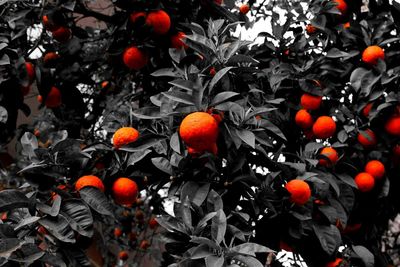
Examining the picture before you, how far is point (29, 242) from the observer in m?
1.39

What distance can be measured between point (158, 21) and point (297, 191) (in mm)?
852

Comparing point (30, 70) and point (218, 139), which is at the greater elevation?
point (218, 139)

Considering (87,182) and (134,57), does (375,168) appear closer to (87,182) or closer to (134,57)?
(134,57)

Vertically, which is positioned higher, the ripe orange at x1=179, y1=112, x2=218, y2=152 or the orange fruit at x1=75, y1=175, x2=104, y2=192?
the ripe orange at x1=179, y1=112, x2=218, y2=152

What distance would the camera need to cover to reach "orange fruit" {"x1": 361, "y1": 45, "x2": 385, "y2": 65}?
2.30m

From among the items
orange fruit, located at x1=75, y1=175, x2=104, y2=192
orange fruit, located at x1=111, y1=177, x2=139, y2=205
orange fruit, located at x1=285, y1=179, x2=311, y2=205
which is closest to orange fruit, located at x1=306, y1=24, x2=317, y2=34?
orange fruit, located at x1=285, y1=179, x2=311, y2=205

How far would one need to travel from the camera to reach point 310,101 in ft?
7.02

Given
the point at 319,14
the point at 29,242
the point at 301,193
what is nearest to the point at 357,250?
the point at 301,193

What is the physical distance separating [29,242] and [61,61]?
114cm

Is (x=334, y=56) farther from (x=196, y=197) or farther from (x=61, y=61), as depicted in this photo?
(x=61, y=61)

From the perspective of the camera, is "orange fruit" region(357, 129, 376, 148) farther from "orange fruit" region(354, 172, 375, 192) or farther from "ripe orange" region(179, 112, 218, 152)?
"ripe orange" region(179, 112, 218, 152)

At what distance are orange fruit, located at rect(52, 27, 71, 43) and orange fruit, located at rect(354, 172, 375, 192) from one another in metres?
1.37

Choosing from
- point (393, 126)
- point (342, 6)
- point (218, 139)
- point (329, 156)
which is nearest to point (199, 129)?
point (218, 139)

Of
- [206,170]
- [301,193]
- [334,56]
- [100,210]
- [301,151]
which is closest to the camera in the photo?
[100,210]
